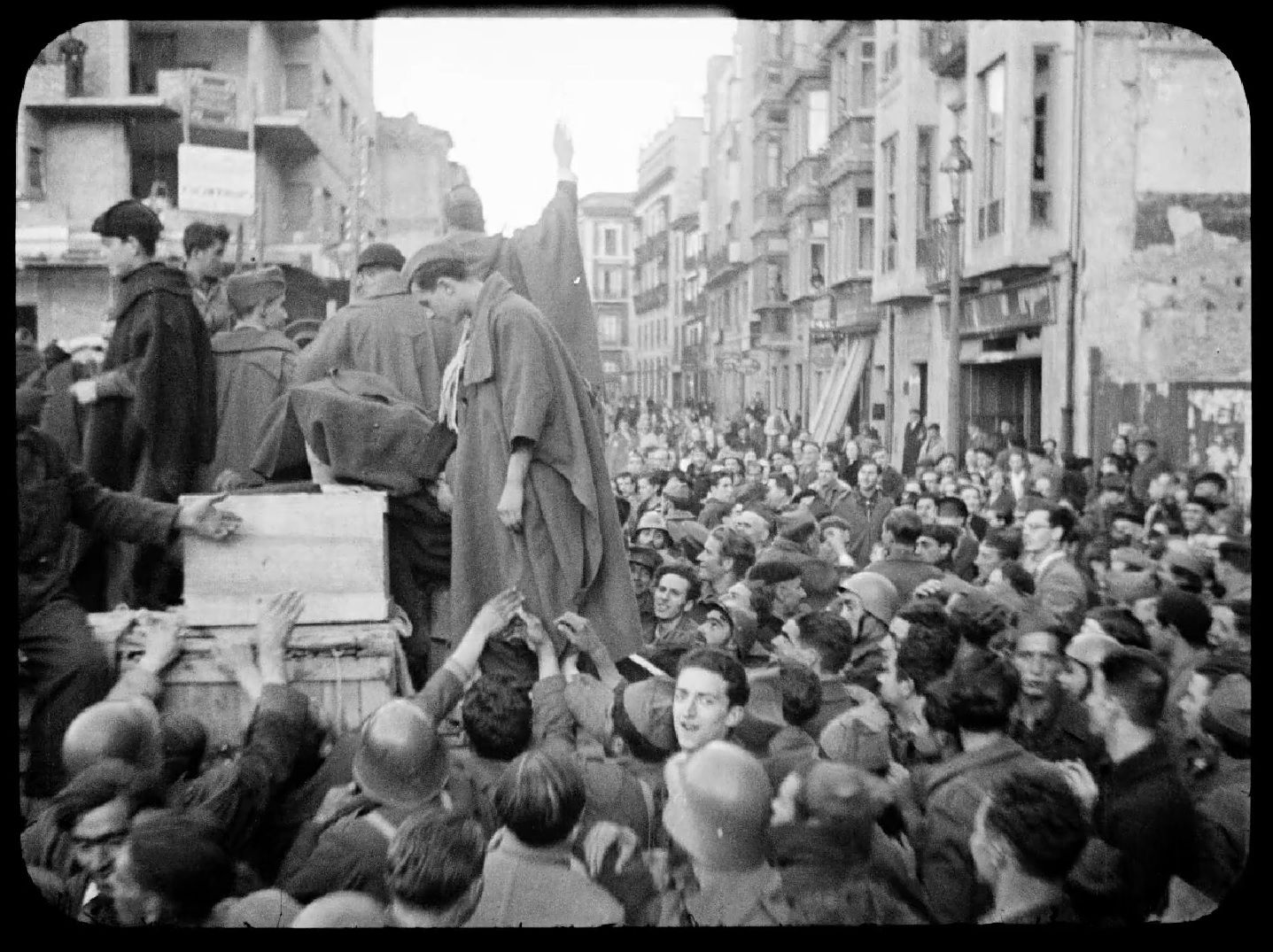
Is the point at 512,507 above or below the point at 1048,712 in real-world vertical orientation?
A: above

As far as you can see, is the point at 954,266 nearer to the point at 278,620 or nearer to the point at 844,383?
the point at 844,383

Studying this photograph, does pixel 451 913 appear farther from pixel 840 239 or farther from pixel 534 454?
pixel 840 239

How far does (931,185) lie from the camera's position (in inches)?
152

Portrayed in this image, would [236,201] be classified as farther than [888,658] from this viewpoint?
Yes

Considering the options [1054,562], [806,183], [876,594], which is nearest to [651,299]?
[806,183]

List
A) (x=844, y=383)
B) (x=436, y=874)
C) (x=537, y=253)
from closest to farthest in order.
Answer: (x=436, y=874), (x=537, y=253), (x=844, y=383)

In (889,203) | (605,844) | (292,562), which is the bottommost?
(605,844)

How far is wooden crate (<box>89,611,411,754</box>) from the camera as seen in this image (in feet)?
10.4

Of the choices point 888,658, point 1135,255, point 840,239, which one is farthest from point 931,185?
point 888,658

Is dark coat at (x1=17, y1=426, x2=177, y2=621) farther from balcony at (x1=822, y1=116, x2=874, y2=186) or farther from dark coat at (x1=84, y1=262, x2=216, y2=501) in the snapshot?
balcony at (x1=822, y1=116, x2=874, y2=186)

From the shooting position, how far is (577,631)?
3438 mm

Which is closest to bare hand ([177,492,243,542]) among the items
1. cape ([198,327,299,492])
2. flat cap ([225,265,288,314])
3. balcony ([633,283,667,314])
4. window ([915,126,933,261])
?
cape ([198,327,299,492])

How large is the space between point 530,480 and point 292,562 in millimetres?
623

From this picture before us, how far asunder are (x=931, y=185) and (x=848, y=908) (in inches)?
81.2
